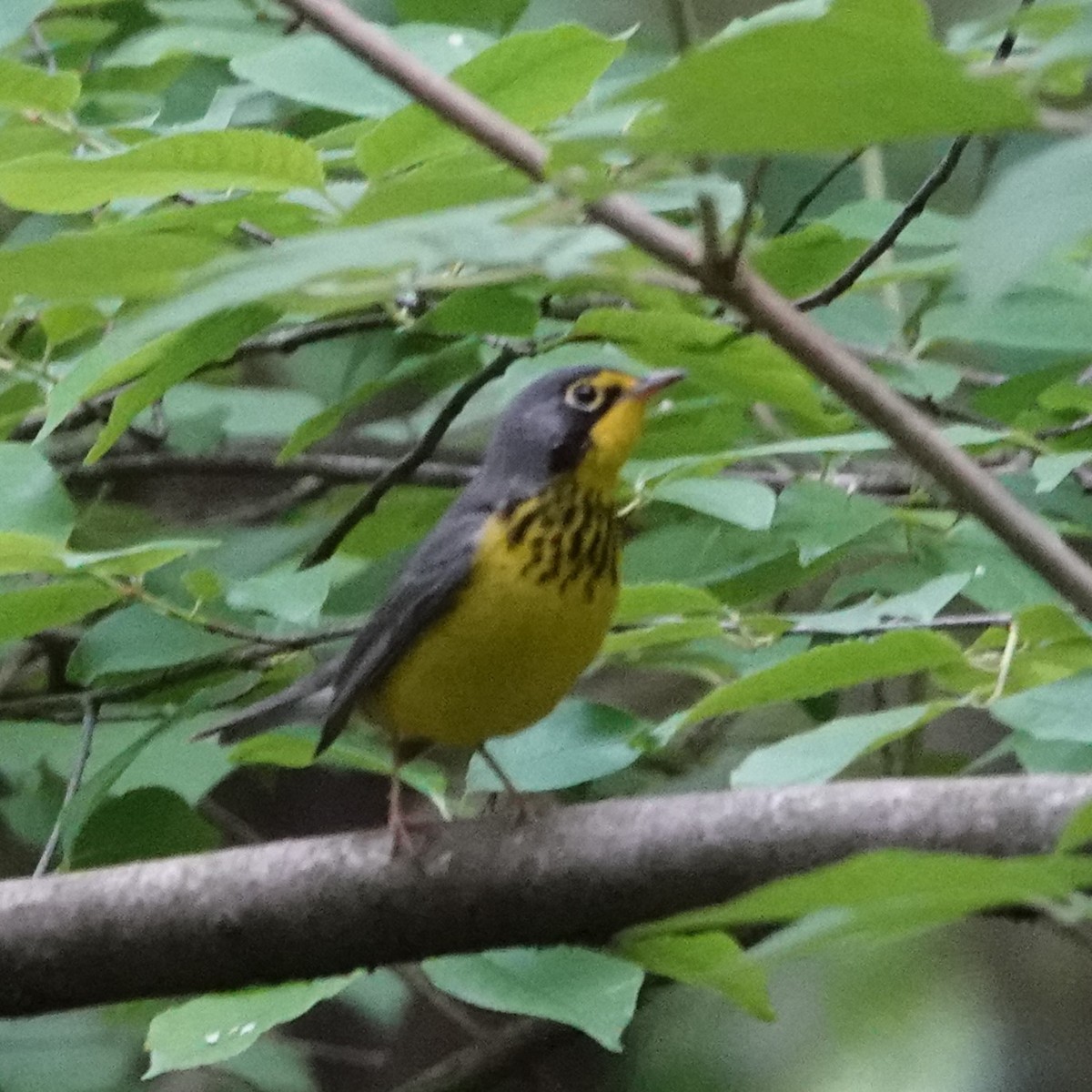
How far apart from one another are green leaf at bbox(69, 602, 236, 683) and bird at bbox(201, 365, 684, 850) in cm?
17

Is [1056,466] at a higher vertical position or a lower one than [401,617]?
higher

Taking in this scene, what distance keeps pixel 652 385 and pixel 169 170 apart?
0.78 metres

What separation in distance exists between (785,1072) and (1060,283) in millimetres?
885

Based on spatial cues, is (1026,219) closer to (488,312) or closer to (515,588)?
(488,312)

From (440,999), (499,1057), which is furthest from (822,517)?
(440,999)

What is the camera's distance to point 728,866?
1.27m

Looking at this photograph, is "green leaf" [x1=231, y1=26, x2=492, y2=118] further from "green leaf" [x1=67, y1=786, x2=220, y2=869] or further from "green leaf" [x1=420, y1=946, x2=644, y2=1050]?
"green leaf" [x1=67, y1=786, x2=220, y2=869]

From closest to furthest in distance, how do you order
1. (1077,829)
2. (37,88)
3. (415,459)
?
1. (1077,829)
2. (37,88)
3. (415,459)

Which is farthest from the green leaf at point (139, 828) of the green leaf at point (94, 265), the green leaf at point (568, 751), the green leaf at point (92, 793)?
the green leaf at point (94, 265)

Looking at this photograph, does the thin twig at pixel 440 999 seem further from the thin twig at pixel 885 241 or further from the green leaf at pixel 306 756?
the thin twig at pixel 885 241

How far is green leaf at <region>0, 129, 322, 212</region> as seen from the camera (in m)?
0.88

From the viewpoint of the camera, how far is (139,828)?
190cm

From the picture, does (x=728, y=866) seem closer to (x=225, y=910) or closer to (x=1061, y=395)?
(x=225, y=910)

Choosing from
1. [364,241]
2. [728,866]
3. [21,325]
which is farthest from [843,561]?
[364,241]
